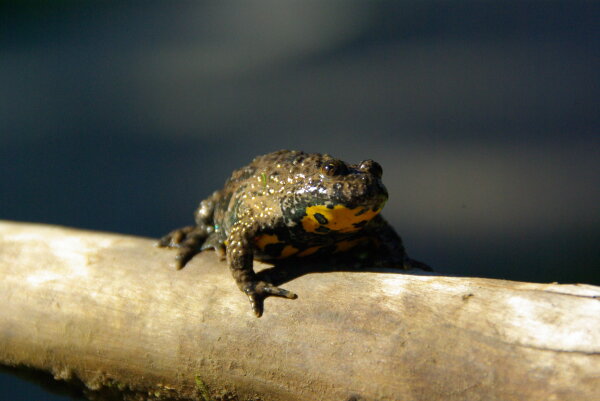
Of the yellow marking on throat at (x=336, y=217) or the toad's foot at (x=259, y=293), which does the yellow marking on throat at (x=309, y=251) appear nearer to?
the yellow marking on throat at (x=336, y=217)

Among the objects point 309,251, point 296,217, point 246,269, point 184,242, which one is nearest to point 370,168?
point 296,217

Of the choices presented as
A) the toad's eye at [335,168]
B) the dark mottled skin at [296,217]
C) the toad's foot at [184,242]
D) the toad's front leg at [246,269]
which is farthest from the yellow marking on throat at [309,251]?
the toad's foot at [184,242]

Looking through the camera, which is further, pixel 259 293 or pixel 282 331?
pixel 259 293

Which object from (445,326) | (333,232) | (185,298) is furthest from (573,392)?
(185,298)

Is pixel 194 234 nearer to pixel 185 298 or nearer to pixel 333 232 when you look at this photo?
pixel 185 298

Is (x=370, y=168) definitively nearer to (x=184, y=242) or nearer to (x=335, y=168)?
(x=335, y=168)

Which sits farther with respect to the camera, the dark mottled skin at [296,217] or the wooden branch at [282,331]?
the dark mottled skin at [296,217]

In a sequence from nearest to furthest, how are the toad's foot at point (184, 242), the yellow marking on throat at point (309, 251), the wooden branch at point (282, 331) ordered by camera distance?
the wooden branch at point (282, 331), the yellow marking on throat at point (309, 251), the toad's foot at point (184, 242)
